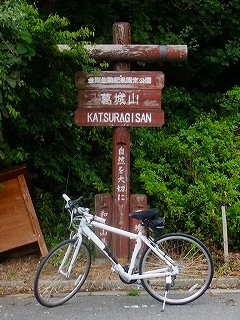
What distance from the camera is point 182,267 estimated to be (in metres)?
5.16

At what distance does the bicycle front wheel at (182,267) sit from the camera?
5.05m

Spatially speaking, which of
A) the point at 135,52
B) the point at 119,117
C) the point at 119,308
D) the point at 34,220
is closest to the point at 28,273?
the point at 34,220

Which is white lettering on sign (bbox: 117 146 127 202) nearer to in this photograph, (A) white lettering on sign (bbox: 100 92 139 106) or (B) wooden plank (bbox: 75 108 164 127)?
(B) wooden plank (bbox: 75 108 164 127)

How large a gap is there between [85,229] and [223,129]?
319 cm

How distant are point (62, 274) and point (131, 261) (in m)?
0.69

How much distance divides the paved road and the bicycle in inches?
3.8

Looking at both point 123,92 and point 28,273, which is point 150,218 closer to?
point 123,92

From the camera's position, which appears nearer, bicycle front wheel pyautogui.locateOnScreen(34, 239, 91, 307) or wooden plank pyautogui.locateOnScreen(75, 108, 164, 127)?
bicycle front wheel pyautogui.locateOnScreen(34, 239, 91, 307)

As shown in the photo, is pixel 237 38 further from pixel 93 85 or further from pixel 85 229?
pixel 85 229

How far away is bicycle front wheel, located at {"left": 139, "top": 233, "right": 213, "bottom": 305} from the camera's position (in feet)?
16.6

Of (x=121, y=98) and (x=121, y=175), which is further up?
(x=121, y=98)

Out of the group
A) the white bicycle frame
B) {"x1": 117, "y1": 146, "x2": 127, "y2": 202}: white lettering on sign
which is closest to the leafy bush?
{"x1": 117, "y1": 146, "x2": 127, "y2": 202}: white lettering on sign

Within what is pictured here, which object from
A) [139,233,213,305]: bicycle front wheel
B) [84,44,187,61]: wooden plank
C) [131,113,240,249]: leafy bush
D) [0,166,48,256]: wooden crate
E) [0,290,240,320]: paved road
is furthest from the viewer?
[131,113,240,249]: leafy bush

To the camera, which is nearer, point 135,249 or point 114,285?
point 135,249
